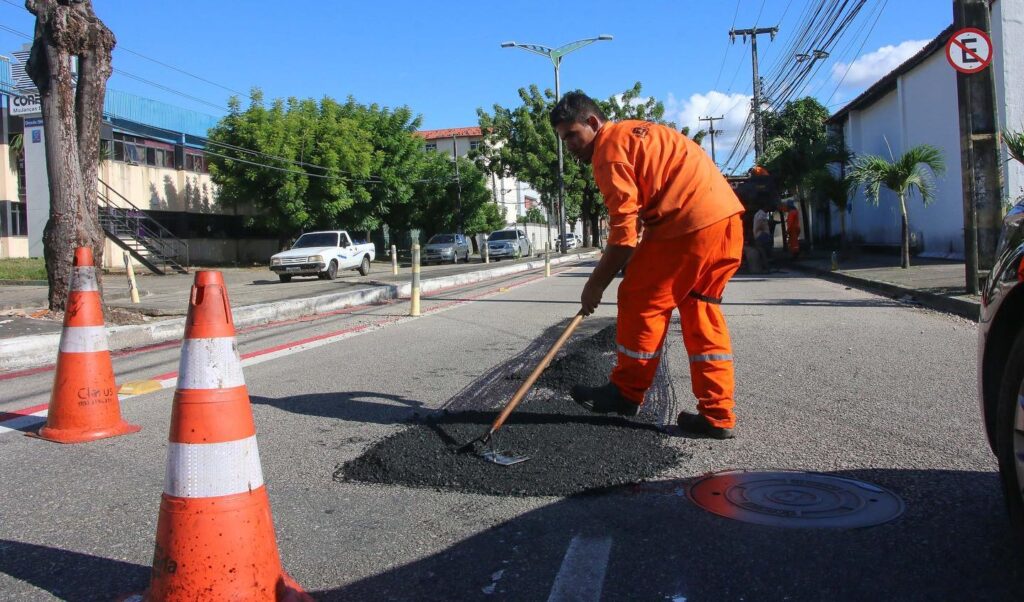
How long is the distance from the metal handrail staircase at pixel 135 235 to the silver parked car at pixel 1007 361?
97.3ft

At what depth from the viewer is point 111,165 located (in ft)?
106

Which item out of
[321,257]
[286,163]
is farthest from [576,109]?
[286,163]

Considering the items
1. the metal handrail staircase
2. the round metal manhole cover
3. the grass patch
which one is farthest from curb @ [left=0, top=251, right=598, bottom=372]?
the metal handrail staircase

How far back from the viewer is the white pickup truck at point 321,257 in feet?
79.1

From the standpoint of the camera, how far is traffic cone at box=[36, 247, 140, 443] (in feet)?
15.2

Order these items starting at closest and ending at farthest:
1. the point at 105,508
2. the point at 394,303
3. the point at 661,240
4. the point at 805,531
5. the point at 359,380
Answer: the point at 805,531 → the point at 105,508 → the point at 661,240 → the point at 359,380 → the point at 394,303

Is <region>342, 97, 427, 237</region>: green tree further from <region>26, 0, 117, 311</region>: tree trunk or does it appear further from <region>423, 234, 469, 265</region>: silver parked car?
<region>26, 0, 117, 311</region>: tree trunk

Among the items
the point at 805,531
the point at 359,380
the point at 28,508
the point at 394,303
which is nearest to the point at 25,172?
the point at 394,303

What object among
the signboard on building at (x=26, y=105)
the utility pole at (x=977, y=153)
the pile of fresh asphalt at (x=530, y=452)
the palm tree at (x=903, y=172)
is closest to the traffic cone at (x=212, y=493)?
the pile of fresh asphalt at (x=530, y=452)

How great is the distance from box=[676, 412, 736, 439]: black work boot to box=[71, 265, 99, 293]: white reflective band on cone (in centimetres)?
341

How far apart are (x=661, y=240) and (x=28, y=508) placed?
3146mm

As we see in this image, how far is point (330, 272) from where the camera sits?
81.6 feet

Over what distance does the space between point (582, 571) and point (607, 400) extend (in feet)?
5.64

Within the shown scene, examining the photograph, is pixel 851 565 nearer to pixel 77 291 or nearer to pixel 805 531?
pixel 805 531
